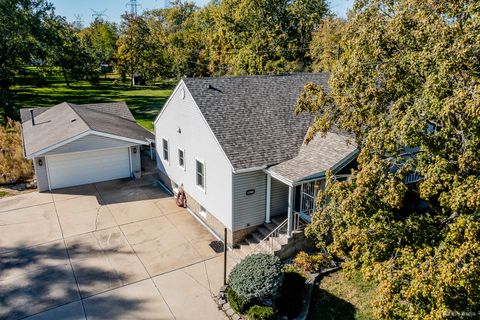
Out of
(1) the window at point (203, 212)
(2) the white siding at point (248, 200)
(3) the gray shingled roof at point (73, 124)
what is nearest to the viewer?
(2) the white siding at point (248, 200)

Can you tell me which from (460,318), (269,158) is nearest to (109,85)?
(269,158)

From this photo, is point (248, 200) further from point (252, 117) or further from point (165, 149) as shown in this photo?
point (165, 149)

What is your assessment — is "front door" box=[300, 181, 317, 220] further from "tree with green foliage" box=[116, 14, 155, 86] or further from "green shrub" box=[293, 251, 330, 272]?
"tree with green foliage" box=[116, 14, 155, 86]

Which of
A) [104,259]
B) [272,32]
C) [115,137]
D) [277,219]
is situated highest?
[272,32]

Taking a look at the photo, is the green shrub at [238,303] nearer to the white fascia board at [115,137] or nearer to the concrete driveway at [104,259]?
the concrete driveway at [104,259]

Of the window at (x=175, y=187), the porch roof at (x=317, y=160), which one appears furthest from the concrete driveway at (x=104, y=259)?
the porch roof at (x=317, y=160)

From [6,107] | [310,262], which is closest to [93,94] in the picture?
[6,107]
